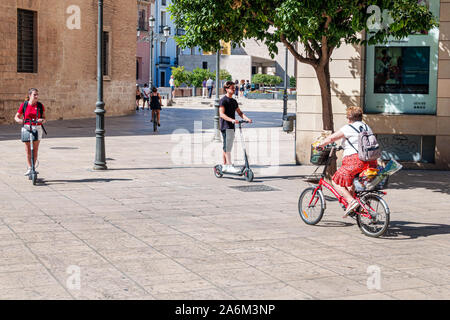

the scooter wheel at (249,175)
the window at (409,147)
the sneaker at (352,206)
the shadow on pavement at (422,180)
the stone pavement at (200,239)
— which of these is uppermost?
the window at (409,147)

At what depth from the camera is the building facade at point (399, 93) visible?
15227mm

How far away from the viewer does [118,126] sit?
2812cm

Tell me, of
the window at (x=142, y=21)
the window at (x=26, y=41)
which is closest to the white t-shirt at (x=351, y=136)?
the window at (x=26, y=41)

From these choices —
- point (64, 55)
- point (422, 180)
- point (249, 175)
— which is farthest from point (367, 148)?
point (64, 55)

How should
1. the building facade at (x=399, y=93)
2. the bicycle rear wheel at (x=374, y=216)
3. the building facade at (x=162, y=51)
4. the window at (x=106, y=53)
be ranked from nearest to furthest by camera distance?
the bicycle rear wheel at (x=374, y=216) → the building facade at (x=399, y=93) → the window at (x=106, y=53) → the building facade at (x=162, y=51)

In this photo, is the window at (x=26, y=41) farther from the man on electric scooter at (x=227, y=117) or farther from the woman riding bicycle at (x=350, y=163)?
the woman riding bicycle at (x=350, y=163)

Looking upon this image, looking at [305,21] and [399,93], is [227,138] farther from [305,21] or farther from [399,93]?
[399,93]

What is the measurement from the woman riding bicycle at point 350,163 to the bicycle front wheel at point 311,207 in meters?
0.39

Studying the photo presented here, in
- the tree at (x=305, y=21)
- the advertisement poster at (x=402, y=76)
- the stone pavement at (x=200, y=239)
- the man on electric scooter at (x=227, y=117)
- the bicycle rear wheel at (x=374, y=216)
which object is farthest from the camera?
the advertisement poster at (x=402, y=76)

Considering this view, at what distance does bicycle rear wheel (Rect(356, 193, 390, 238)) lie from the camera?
8148mm

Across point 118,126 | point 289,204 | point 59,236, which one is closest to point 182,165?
point 289,204
